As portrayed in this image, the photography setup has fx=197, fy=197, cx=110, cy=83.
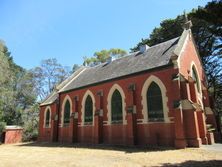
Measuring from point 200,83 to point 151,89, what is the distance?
643 cm

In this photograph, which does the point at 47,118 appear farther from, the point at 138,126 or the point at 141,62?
the point at 141,62

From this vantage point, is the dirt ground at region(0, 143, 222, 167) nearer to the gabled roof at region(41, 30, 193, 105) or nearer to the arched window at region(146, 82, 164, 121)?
the arched window at region(146, 82, 164, 121)

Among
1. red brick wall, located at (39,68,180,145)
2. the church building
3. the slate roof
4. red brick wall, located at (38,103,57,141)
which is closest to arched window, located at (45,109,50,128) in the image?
red brick wall, located at (38,103,57,141)

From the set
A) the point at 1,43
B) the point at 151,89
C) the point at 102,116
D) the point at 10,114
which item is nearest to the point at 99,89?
the point at 102,116

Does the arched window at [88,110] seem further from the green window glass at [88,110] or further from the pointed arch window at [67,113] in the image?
the pointed arch window at [67,113]

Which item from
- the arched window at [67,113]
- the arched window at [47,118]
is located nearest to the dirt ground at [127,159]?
the arched window at [67,113]

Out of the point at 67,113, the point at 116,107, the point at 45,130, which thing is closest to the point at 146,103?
the point at 116,107

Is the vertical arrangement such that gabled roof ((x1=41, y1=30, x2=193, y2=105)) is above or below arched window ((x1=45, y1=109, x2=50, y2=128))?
above

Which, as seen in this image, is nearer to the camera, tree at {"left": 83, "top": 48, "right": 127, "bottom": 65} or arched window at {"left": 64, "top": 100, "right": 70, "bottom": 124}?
arched window at {"left": 64, "top": 100, "right": 70, "bottom": 124}

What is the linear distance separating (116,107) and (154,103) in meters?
4.40

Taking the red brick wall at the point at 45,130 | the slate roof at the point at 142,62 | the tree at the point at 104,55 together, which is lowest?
the red brick wall at the point at 45,130

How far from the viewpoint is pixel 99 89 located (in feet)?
73.8

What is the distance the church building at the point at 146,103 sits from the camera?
15.9 m

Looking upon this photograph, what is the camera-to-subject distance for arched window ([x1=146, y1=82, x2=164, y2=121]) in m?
17.0
